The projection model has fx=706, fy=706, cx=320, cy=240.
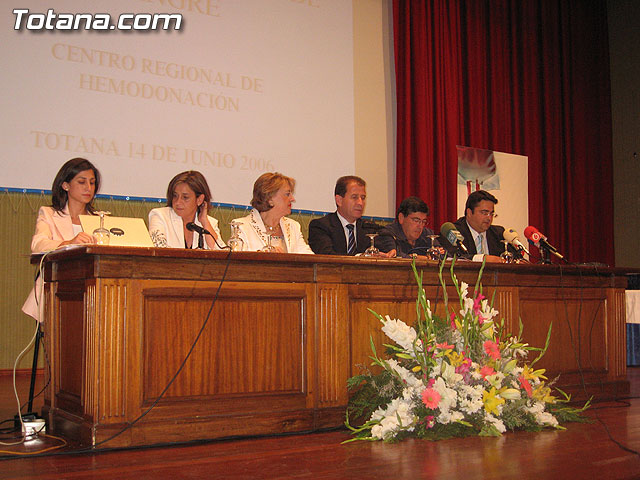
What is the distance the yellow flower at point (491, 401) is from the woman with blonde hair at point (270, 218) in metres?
1.42

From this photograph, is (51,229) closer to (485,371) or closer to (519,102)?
(485,371)

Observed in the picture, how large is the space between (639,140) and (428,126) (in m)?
2.82

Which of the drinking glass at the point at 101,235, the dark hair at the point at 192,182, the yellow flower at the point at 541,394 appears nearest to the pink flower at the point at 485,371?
the yellow flower at the point at 541,394

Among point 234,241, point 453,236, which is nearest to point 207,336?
point 234,241

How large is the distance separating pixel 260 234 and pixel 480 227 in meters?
1.70

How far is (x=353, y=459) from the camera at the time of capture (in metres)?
2.30

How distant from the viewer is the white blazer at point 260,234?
3.72 meters

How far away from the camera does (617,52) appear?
26.1 feet

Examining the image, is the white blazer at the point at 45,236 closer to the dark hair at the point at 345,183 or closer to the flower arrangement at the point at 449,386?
the flower arrangement at the point at 449,386

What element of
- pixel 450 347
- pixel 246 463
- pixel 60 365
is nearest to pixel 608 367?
pixel 450 347

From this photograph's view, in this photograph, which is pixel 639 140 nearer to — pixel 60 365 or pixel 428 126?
pixel 428 126

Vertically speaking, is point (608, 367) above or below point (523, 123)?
below

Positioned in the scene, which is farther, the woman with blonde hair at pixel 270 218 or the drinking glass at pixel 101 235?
the woman with blonde hair at pixel 270 218

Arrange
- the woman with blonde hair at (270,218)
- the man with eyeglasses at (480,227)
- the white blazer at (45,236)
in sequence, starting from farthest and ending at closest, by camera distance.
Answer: the man with eyeglasses at (480,227) < the woman with blonde hair at (270,218) < the white blazer at (45,236)
